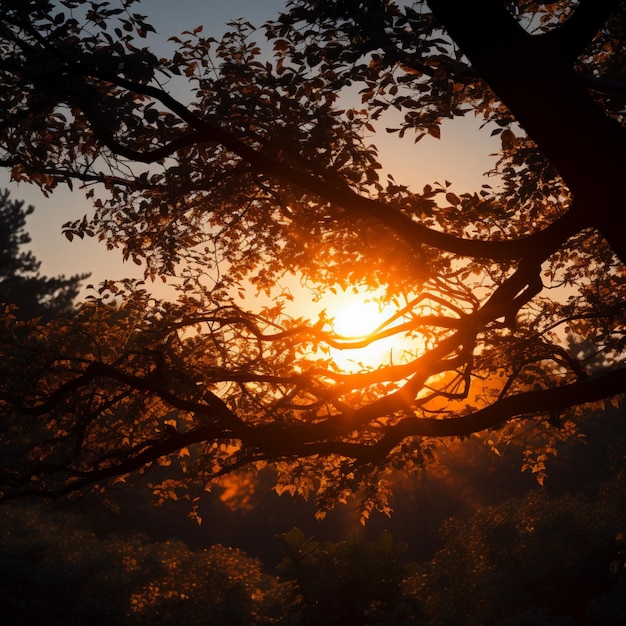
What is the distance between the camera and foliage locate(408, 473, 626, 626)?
66.0 feet

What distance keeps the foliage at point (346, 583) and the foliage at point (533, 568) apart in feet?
16.1

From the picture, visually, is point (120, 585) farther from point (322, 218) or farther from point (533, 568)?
point (322, 218)

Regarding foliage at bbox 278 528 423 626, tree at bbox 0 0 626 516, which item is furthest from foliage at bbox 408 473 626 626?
tree at bbox 0 0 626 516

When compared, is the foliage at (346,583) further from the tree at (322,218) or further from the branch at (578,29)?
the branch at (578,29)

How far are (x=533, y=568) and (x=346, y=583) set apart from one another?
8.54m

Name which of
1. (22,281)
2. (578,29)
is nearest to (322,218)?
(578,29)

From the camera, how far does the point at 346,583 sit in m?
15.7

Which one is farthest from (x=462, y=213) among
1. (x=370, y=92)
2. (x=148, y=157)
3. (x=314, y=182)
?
(x=148, y=157)

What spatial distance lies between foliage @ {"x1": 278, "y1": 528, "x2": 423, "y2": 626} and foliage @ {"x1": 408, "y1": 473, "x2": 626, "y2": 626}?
16.1 ft

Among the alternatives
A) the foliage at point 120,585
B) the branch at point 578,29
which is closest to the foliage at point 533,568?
the foliage at point 120,585

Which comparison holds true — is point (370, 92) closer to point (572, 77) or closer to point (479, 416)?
point (572, 77)

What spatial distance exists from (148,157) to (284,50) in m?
2.57

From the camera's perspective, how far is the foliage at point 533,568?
66.0ft

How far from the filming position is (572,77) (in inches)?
189
